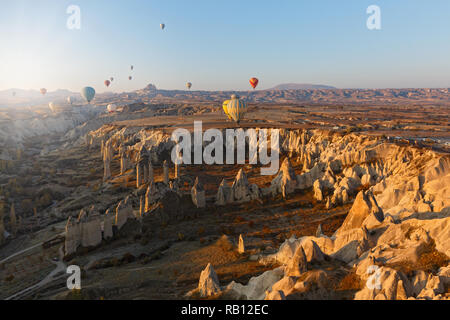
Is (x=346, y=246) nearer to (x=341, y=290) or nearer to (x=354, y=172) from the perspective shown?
(x=341, y=290)

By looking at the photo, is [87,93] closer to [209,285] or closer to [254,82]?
[254,82]

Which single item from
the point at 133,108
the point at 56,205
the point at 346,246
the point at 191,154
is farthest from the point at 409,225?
the point at 133,108

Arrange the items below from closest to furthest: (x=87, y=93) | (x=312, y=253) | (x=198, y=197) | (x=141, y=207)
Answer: (x=312, y=253) < (x=141, y=207) < (x=198, y=197) < (x=87, y=93)

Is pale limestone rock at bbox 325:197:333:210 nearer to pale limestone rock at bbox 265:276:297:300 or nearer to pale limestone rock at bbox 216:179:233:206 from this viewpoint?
pale limestone rock at bbox 216:179:233:206

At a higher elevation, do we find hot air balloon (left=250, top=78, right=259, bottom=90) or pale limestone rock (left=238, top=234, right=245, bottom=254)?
hot air balloon (left=250, top=78, right=259, bottom=90)

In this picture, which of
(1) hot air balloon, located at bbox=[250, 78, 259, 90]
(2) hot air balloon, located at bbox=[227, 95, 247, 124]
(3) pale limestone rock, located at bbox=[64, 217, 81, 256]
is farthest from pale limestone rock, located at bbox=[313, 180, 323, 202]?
(1) hot air balloon, located at bbox=[250, 78, 259, 90]

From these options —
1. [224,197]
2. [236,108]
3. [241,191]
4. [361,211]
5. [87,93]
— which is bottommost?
[224,197]

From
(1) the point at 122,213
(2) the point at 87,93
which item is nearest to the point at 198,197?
(1) the point at 122,213

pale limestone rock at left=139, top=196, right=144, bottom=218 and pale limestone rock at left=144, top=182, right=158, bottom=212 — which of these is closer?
pale limestone rock at left=139, top=196, right=144, bottom=218

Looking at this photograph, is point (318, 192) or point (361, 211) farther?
point (318, 192)

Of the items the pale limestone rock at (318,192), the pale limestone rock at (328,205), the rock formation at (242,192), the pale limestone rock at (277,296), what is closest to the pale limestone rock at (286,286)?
the pale limestone rock at (277,296)

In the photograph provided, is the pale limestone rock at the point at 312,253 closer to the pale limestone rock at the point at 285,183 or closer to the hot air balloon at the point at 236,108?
the pale limestone rock at the point at 285,183
